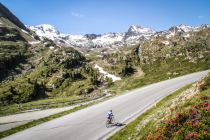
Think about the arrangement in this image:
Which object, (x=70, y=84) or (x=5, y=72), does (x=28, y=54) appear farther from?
(x=70, y=84)

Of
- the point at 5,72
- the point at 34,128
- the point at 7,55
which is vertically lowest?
the point at 34,128

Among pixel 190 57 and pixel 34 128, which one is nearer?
pixel 34 128

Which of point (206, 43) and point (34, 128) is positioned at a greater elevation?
point (206, 43)

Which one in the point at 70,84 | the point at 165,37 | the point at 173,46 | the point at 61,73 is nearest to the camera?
the point at 70,84

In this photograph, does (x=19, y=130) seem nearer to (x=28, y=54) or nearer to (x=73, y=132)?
(x=73, y=132)

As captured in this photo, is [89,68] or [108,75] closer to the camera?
[108,75]

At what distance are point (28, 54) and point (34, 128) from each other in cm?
16227

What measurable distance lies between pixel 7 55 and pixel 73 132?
154m

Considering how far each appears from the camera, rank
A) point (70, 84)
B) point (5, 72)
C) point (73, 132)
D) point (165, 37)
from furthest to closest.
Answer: point (165, 37)
point (5, 72)
point (70, 84)
point (73, 132)

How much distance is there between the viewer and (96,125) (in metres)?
35.4

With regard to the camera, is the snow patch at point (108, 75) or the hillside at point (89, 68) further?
the snow patch at point (108, 75)

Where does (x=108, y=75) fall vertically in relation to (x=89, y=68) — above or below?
below

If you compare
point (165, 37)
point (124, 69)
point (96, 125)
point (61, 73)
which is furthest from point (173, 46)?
point (96, 125)

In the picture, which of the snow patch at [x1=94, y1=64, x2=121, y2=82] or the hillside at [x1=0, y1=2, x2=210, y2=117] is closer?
the hillside at [x1=0, y1=2, x2=210, y2=117]
